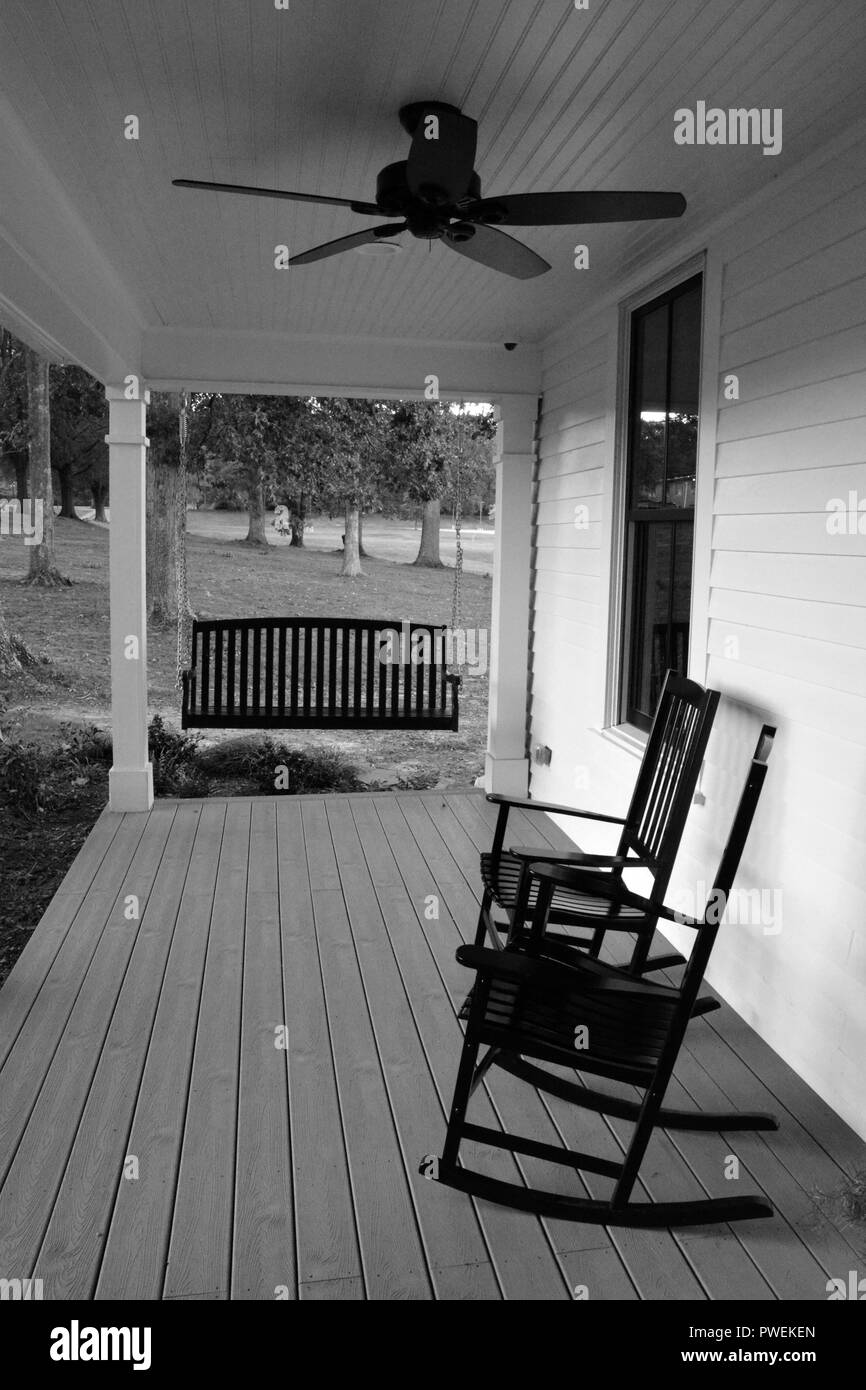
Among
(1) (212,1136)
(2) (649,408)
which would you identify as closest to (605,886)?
(1) (212,1136)

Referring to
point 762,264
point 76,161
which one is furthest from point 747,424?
point 76,161

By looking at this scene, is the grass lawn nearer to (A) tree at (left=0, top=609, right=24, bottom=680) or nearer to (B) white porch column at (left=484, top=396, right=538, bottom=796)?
(A) tree at (left=0, top=609, right=24, bottom=680)

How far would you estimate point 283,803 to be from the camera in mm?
5465

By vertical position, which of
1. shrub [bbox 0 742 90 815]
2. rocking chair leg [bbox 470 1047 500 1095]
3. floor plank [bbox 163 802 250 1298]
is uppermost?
rocking chair leg [bbox 470 1047 500 1095]

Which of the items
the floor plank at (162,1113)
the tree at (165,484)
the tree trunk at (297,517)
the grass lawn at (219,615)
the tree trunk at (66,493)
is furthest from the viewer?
the tree trunk at (66,493)

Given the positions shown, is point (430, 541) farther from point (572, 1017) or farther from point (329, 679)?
point (572, 1017)

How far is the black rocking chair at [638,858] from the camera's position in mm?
2838

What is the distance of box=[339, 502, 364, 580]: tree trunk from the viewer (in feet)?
29.9

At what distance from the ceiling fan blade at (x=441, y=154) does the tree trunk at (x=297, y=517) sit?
617cm

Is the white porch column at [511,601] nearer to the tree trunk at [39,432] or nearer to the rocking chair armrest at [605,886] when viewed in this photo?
the rocking chair armrest at [605,886]

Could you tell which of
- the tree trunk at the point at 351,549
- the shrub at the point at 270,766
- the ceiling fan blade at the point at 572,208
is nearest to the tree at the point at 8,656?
the shrub at the point at 270,766

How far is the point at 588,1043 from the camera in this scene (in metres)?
2.19

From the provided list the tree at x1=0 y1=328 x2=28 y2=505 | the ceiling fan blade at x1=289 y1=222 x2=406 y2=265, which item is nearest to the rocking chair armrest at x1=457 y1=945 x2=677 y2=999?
the ceiling fan blade at x1=289 y1=222 x2=406 y2=265
